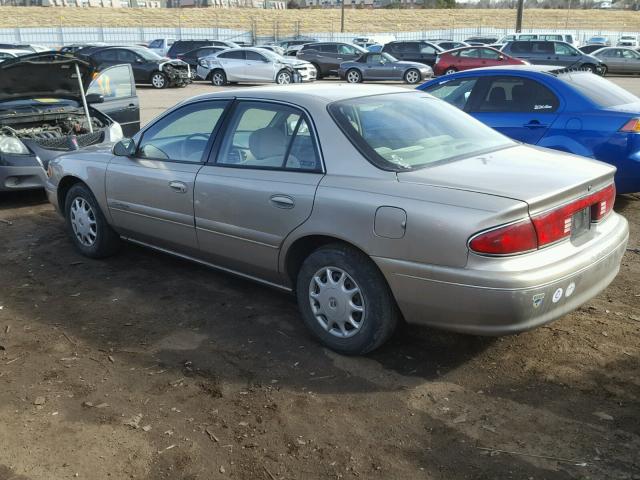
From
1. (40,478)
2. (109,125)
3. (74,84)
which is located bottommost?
(40,478)

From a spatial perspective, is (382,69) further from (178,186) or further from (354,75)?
(178,186)

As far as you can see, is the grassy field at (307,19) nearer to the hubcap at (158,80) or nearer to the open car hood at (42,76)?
the hubcap at (158,80)

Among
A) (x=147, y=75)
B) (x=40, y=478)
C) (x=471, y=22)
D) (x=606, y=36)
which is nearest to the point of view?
(x=40, y=478)

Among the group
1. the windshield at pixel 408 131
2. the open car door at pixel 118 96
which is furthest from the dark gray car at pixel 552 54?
the windshield at pixel 408 131

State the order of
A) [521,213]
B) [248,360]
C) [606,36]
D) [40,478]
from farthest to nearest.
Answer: [606,36] → [248,360] → [521,213] → [40,478]

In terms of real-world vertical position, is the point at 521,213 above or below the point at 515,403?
above

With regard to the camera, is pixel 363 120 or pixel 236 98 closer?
pixel 363 120

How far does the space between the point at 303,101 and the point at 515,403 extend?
2.17 meters

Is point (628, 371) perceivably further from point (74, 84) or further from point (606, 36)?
point (606, 36)

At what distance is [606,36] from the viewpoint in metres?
48.5

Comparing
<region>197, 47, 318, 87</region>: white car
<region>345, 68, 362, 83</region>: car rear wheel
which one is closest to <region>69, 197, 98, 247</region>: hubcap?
<region>197, 47, 318, 87</region>: white car

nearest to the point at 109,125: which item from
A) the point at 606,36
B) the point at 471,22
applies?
the point at 606,36

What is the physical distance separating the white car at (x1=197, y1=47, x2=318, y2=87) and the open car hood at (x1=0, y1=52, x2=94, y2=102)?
17153 mm

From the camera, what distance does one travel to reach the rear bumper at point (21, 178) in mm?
7281
